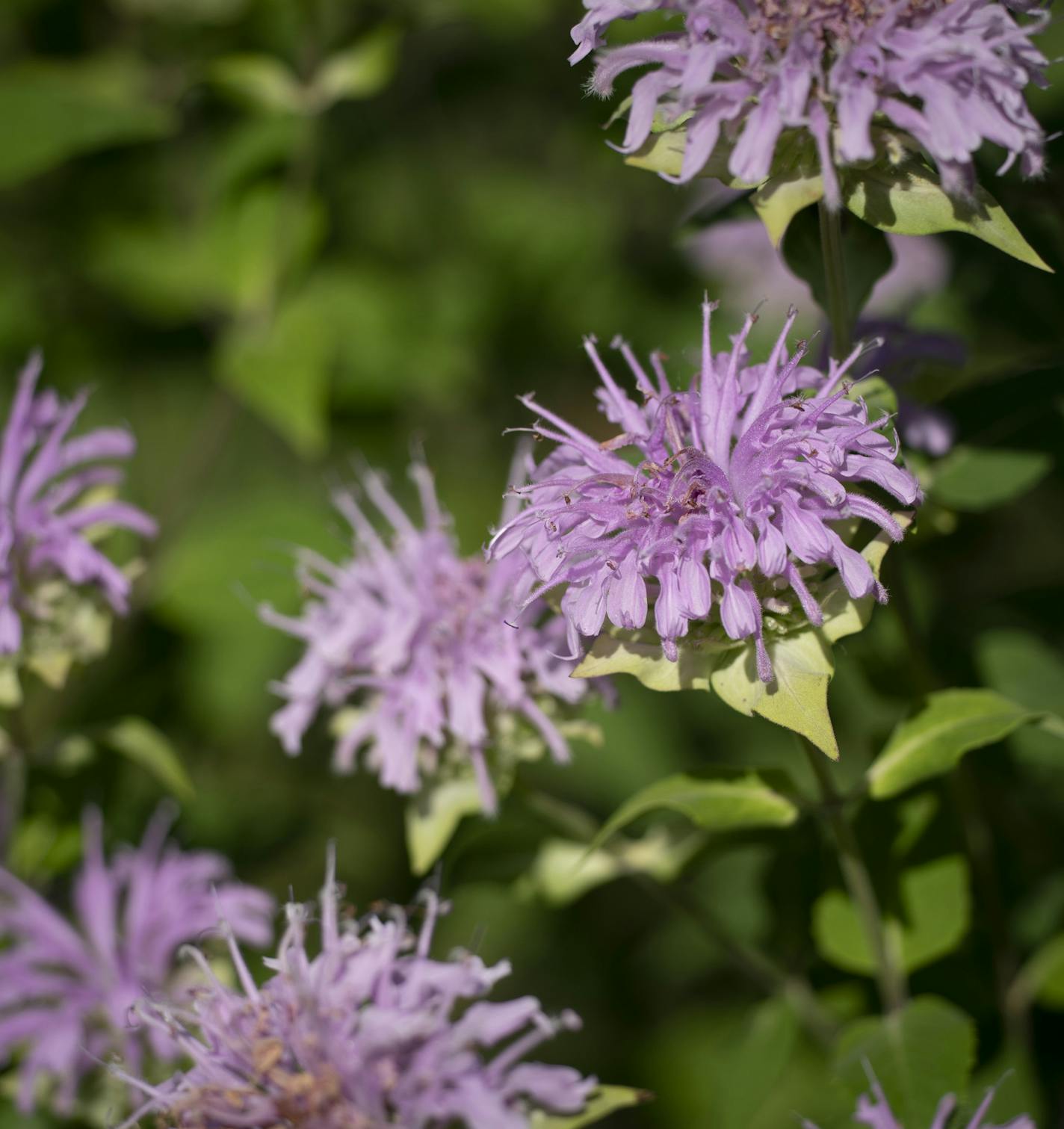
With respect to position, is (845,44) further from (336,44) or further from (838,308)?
(336,44)

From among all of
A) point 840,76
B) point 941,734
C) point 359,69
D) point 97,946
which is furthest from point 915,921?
point 359,69

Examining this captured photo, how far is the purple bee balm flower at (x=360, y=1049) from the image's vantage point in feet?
3.38

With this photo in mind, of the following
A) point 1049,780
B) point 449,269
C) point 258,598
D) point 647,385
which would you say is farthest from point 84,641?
point 449,269

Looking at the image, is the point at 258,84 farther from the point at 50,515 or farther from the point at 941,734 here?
the point at 941,734

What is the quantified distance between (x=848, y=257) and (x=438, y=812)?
718mm

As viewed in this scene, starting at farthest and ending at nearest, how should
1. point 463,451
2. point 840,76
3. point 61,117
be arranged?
1. point 463,451
2. point 61,117
3. point 840,76

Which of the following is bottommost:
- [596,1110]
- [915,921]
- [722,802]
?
[596,1110]

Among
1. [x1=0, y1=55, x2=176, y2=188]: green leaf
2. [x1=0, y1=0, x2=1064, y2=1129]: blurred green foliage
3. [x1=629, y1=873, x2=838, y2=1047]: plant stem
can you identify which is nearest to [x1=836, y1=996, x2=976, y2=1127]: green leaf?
[x1=0, y1=0, x2=1064, y2=1129]: blurred green foliage

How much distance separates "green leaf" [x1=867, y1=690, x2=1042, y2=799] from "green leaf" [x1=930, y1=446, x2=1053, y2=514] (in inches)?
9.7

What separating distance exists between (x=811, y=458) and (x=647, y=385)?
0.19 m

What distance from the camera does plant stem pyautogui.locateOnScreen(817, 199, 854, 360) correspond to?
1.05 meters

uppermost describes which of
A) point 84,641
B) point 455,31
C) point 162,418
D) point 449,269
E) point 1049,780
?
point 455,31

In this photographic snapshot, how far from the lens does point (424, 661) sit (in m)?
1.37

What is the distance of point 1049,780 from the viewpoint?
159 centimetres
